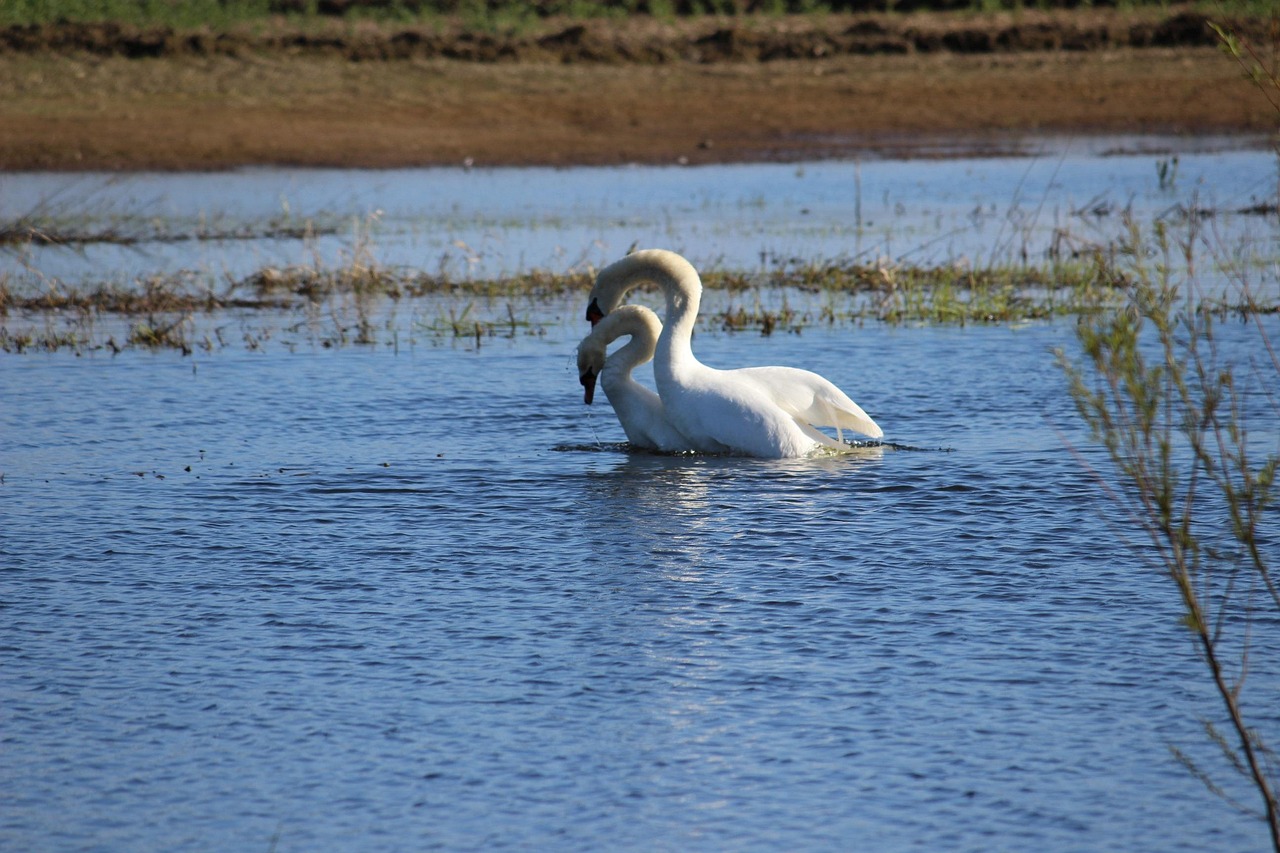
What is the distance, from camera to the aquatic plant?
3707mm

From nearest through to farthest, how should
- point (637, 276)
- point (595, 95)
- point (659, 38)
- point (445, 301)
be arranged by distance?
point (637, 276)
point (445, 301)
point (595, 95)
point (659, 38)

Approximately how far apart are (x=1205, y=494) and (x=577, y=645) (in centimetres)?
346

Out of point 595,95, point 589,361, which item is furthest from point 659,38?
point 589,361

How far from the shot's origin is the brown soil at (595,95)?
969 inches

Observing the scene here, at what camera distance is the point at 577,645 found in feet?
18.4

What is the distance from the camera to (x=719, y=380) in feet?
27.7

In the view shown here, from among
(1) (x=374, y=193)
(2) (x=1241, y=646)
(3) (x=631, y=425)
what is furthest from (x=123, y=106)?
(2) (x=1241, y=646)

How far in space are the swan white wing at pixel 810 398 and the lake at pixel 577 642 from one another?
190 millimetres

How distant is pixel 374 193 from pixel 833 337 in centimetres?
1151

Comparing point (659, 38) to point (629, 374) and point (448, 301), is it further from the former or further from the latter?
point (629, 374)

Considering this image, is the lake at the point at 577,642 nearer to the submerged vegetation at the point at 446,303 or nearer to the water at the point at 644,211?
the submerged vegetation at the point at 446,303

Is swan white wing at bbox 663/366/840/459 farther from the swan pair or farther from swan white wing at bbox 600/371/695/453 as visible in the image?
swan white wing at bbox 600/371/695/453

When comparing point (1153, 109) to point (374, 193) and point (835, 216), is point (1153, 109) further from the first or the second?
point (374, 193)

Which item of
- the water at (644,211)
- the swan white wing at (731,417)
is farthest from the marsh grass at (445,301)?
the swan white wing at (731,417)
